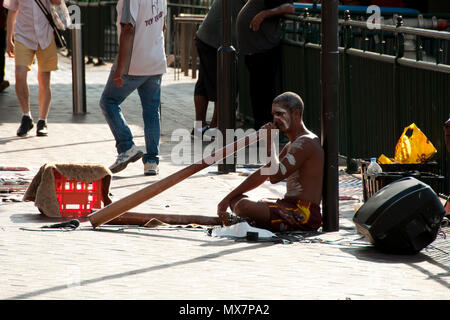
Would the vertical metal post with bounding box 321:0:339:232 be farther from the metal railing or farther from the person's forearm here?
the person's forearm

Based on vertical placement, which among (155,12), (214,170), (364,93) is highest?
(155,12)

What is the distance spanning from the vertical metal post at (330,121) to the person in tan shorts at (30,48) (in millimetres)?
5206

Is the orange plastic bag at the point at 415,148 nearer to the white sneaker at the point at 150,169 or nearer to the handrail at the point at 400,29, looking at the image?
the handrail at the point at 400,29

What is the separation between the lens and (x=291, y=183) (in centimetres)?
712

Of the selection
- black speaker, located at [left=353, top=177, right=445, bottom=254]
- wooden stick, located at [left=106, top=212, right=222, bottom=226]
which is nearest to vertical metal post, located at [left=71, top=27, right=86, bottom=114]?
wooden stick, located at [left=106, top=212, right=222, bottom=226]

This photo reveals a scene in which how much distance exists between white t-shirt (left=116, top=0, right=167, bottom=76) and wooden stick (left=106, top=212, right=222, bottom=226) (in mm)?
2369

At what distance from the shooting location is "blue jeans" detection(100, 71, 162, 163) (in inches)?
370

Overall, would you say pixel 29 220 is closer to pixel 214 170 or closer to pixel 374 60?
pixel 214 170

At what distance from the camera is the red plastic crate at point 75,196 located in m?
7.49

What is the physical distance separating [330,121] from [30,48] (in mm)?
5384

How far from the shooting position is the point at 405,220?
630 centimetres

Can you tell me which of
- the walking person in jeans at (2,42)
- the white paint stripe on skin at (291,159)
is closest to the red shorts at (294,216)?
the white paint stripe on skin at (291,159)
